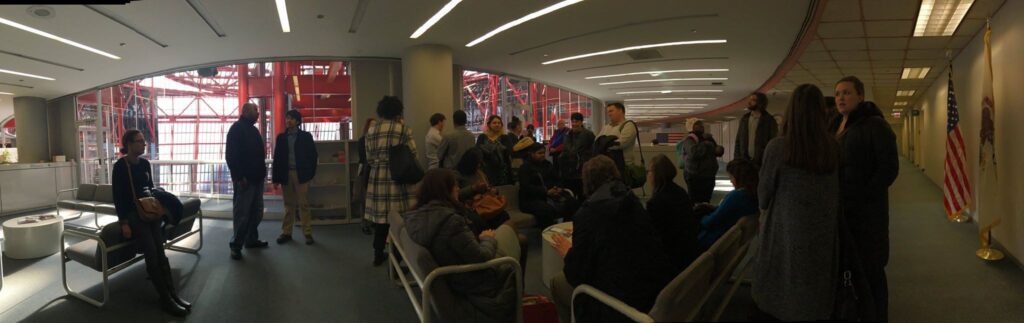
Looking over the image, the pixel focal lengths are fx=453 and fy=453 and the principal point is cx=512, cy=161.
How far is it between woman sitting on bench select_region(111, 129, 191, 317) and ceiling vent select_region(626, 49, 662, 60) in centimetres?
678

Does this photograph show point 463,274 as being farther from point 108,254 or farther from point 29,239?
point 29,239

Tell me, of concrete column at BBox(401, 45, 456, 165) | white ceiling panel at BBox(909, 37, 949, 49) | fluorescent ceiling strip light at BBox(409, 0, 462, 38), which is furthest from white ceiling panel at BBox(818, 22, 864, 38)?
concrete column at BBox(401, 45, 456, 165)

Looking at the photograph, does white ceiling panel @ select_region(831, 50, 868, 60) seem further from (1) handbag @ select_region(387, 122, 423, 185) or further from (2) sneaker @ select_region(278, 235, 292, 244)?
(2) sneaker @ select_region(278, 235, 292, 244)

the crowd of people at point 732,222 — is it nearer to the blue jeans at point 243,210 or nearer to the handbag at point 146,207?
the handbag at point 146,207

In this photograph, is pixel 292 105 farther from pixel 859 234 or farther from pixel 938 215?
pixel 938 215

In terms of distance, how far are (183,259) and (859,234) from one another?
18.5ft

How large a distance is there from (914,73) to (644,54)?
24.5ft

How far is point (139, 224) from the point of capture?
3.31 m

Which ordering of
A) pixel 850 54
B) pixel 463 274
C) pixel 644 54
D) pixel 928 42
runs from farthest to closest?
pixel 850 54 → pixel 644 54 → pixel 928 42 → pixel 463 274

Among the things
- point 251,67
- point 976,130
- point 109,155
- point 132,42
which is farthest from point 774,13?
point 109,155

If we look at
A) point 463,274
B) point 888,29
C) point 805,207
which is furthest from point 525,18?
point 888,29

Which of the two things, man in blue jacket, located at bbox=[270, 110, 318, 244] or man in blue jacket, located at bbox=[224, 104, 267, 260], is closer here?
man in blue jacket, located at bbox=[224, 104, 267, 260]

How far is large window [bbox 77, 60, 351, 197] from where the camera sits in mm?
8438

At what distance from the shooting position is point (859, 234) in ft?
7.53
